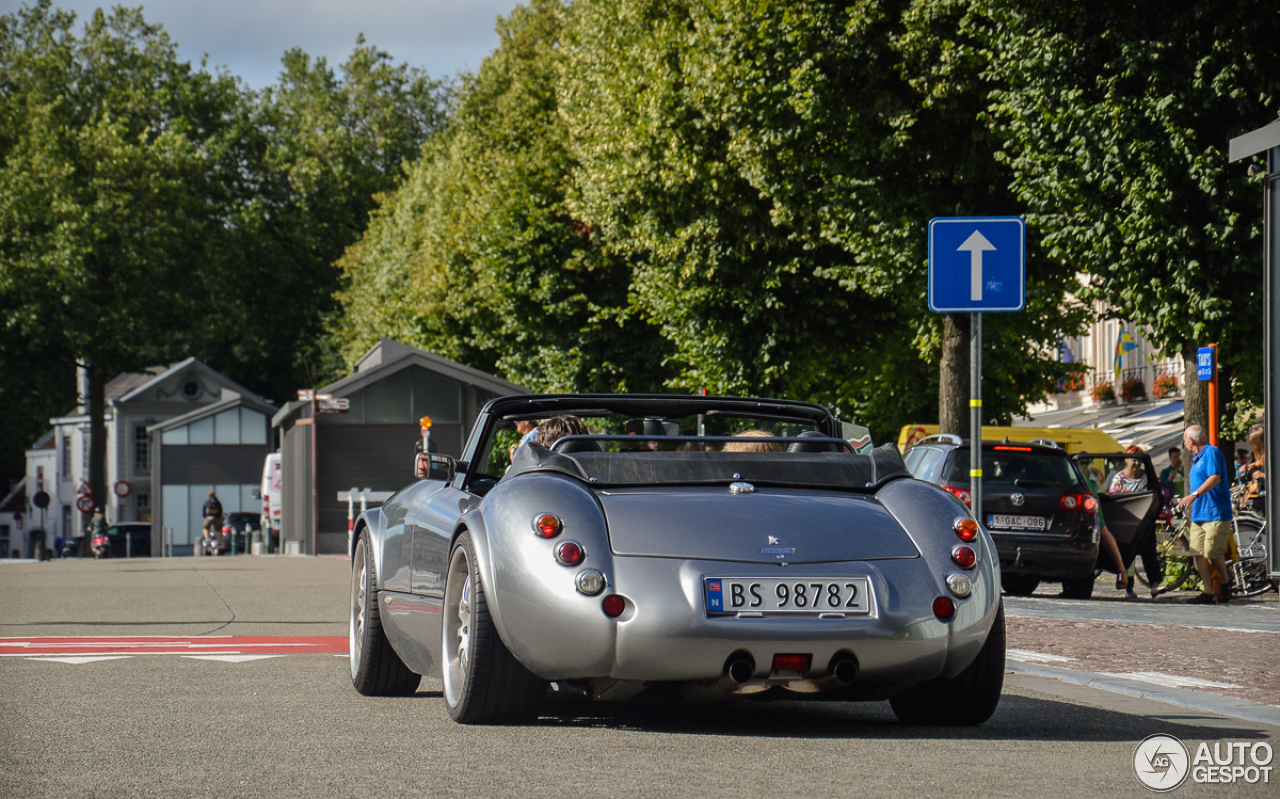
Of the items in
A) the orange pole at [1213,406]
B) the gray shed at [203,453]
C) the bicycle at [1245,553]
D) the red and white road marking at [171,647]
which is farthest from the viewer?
the gray shed at [203,453]

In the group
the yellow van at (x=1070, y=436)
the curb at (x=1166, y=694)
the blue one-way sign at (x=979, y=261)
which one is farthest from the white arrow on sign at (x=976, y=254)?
the yellow van at (x=1070, y=436)

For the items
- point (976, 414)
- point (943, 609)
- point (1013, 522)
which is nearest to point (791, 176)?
point (1013, 522)

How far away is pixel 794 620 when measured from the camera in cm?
544

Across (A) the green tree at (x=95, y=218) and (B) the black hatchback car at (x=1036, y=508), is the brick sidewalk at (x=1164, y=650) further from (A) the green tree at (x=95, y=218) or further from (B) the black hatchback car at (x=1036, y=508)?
(A) the green tree at (x=95, y=218)

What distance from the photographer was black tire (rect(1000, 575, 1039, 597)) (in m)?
17.0

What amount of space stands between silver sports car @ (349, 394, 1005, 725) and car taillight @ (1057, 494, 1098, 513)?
10.1 metres

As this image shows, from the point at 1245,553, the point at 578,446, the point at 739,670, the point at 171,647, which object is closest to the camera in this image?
the point at 739,670

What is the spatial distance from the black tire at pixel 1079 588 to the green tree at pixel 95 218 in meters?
43.4

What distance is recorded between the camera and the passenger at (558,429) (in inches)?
268

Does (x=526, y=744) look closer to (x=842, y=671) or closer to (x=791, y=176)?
(x=842, y=671)

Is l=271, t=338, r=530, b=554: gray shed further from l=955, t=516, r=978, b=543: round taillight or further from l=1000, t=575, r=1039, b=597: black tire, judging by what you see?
l=955, t=516, r=978, b=543: round taillight

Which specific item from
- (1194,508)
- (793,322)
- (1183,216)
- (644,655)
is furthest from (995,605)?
(793,322)

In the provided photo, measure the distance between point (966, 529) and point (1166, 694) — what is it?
7.50 ft

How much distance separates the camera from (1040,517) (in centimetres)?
1612
